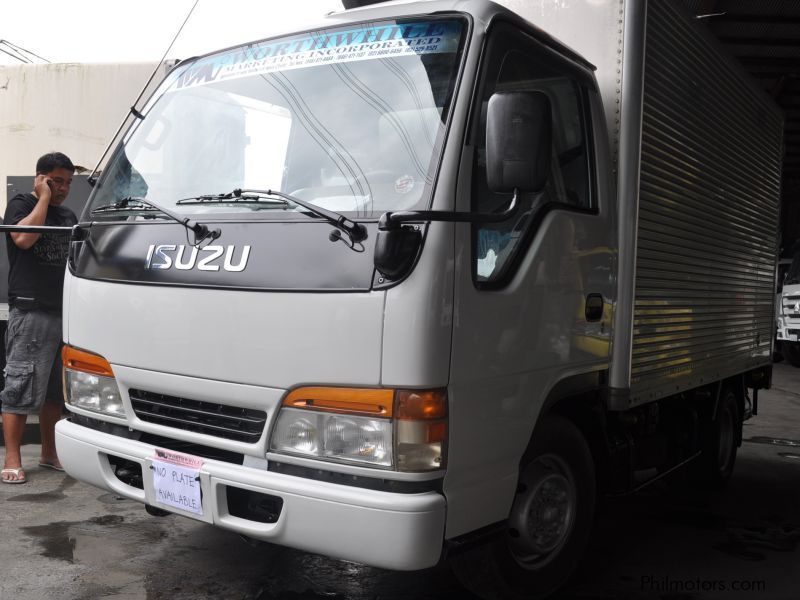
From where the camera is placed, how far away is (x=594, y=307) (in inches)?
133

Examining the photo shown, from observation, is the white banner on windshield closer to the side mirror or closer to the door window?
the door window

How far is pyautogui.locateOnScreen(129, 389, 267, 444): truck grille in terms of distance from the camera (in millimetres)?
2723

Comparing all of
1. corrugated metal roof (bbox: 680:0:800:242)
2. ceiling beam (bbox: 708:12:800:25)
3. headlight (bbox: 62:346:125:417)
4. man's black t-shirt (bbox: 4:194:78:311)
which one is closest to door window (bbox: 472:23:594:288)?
headlight (bbox: 62:346:125:417)

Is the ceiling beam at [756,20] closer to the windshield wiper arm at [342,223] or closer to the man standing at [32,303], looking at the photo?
the man standing at [32,303]

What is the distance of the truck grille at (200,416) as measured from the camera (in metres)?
2.72

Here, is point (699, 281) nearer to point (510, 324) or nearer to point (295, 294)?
point (510, 324)

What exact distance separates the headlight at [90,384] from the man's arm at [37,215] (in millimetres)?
1734

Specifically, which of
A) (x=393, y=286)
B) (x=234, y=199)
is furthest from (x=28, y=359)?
(x=393, y=286)

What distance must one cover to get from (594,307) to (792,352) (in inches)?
608

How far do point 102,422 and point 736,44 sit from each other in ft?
39.2

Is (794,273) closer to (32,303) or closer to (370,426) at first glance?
(32,303)

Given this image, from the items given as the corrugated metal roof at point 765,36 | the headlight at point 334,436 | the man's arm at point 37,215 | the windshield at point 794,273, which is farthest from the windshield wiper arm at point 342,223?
the windshield at point 794,273

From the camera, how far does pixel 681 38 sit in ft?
13.5

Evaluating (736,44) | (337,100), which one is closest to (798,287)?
(736,44)
